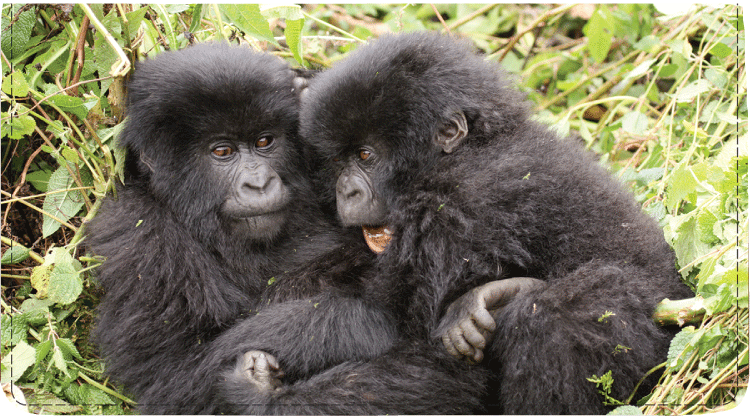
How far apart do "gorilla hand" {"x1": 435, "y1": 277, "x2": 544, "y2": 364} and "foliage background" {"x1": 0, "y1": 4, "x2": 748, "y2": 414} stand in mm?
459

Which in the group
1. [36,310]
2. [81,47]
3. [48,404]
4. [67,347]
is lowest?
[48,404]

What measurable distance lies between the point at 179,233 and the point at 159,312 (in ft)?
1.22

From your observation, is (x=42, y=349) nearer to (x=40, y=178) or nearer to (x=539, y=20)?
(x=40, y=178)

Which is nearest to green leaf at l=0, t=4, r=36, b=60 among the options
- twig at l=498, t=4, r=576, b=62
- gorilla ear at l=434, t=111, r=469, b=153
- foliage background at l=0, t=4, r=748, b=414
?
foliage background at l=0, t=4, r=748, b=414

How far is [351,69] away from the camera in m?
3.35

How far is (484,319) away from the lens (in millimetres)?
2793

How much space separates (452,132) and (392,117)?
0.28 m

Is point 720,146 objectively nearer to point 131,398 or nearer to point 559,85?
point 559,85

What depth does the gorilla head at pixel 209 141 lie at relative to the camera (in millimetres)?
3301

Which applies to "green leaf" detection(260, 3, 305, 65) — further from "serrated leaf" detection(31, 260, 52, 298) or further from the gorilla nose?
"serrated leaf" detection(31, 260, 52, 298)

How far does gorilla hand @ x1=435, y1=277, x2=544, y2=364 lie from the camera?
2.82 m

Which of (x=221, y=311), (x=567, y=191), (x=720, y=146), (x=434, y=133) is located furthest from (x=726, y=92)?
(x=221, y=311)

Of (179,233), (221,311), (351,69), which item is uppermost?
(351,69)

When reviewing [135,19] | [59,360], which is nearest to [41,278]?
[59,360]
